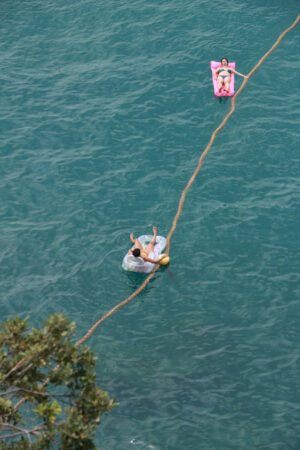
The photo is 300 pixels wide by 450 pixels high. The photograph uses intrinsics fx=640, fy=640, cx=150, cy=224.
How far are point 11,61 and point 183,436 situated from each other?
79.1 ft

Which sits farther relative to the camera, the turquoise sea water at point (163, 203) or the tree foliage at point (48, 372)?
the turquoise sea water at point (163, 203)

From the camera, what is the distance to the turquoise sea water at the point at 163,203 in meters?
18.7

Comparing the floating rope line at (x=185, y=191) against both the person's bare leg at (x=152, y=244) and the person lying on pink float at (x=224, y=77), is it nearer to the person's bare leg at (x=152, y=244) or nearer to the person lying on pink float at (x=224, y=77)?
the person lying on pink float at (x=224, y=77)

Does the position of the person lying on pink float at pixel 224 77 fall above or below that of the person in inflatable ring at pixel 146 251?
above

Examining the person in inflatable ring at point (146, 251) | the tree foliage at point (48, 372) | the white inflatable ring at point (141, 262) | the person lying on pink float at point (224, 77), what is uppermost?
the tree foliage at point (48, 372)

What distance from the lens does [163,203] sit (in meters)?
25.4

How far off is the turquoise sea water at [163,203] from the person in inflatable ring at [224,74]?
0.79 m

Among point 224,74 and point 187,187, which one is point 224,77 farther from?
point 187,187

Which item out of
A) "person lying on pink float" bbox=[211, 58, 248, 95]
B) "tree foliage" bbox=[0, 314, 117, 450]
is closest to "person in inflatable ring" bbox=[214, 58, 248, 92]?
"person lying on pink float" bbox=[211, 58, 248, 95]

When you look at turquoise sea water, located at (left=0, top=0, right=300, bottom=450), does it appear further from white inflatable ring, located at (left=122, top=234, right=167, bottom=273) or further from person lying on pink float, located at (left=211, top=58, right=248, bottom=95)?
person lying on pink float, located at (left=211, top=58, right=248, bottom=95)

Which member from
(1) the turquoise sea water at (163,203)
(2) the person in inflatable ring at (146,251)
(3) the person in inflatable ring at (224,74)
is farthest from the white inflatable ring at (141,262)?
(3) the person in inflatable ring at (224,74)

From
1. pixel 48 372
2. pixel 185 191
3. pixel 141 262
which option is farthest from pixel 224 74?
pixel 48 372

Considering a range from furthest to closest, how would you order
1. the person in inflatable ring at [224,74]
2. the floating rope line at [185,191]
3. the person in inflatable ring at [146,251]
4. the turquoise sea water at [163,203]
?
the person in inflatable ring at [224,74] < the person in inflatable ring at [146,251] < the floating rope line at [185,191] < the turquoise sea water at [163,203]

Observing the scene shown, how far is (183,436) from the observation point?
57.5 ft
